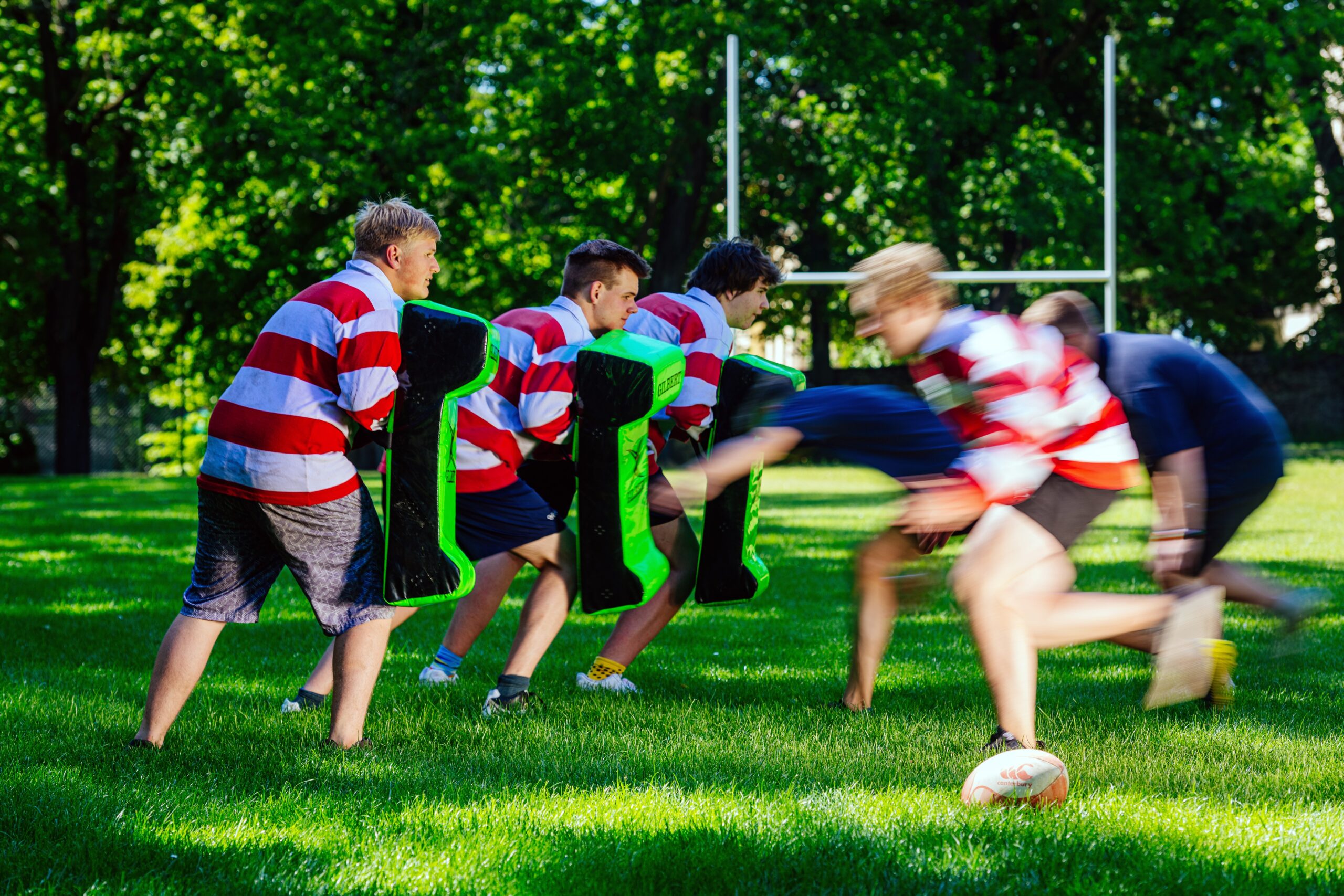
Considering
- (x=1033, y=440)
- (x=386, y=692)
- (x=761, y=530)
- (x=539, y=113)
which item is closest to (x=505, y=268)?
(x=539, y=113)

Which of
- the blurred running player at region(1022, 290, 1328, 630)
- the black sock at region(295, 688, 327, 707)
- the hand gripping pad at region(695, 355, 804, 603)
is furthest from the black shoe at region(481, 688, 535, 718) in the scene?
the blurred running player at region(1022, 290, 1328, 630)

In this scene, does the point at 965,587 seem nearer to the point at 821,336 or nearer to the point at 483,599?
the point at 483,599

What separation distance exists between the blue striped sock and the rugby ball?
101 inches

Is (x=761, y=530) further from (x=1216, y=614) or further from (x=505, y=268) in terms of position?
(x=505, y=268)

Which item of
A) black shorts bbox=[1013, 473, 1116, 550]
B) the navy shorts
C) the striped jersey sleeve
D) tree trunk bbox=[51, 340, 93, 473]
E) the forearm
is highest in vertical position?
the striped jersey sleeve

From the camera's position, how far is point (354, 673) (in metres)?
4.08

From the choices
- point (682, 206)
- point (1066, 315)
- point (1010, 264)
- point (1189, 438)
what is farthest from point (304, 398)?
point (1010, 264)

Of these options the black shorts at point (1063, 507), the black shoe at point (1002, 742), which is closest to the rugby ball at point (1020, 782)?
the black shoe at point (1002, 742)

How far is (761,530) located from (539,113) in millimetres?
12085

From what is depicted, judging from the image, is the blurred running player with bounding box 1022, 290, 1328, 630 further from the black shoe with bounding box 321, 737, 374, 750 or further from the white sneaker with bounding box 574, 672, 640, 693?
the black shoe with bounding box 321, 737, 374, 750

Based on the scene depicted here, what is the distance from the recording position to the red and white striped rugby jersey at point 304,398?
3.87 m

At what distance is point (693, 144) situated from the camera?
21.8 m

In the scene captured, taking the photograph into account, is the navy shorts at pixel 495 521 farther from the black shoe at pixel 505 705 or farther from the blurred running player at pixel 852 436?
the blurred running player at pixel 852 436

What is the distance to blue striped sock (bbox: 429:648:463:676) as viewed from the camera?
5.39 metres
